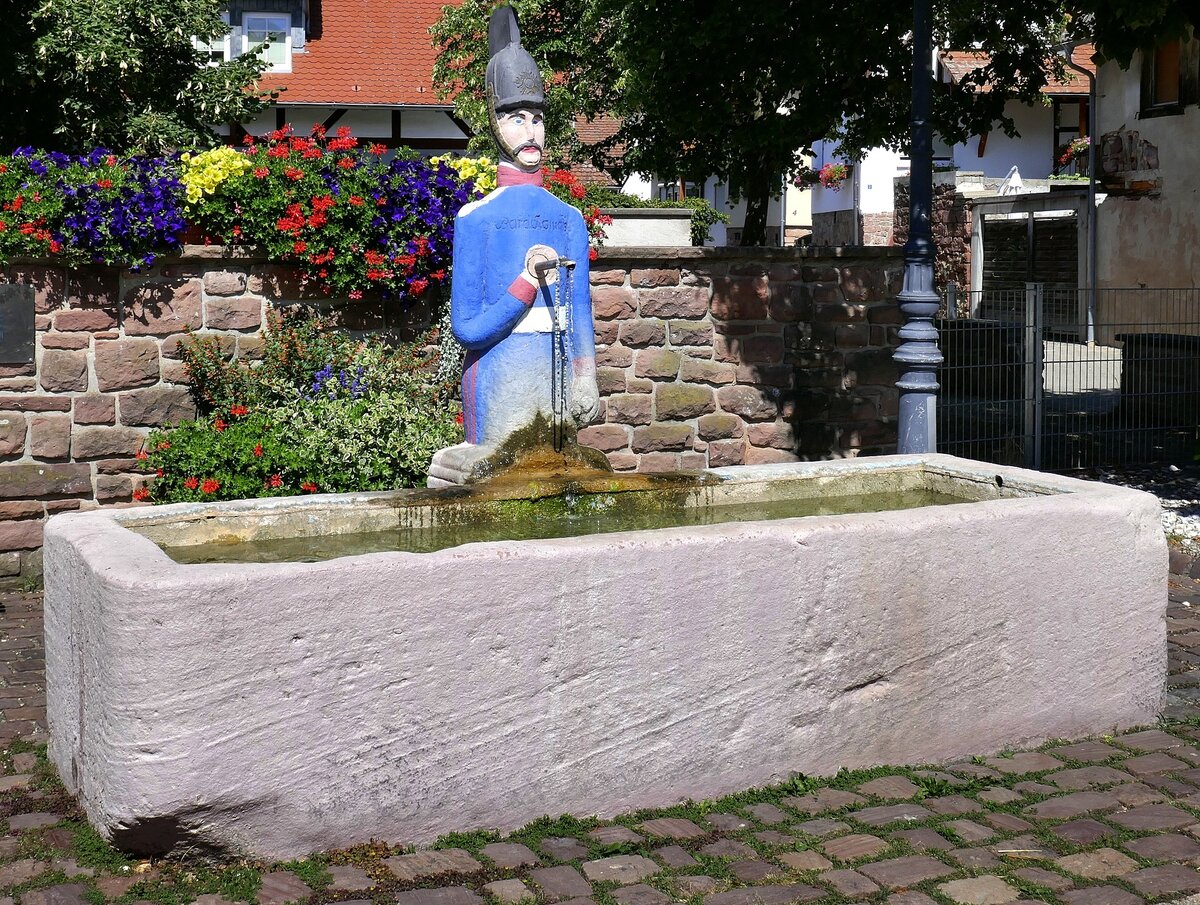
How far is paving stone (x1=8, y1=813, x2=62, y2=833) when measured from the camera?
428cm

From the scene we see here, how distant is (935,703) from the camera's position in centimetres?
489

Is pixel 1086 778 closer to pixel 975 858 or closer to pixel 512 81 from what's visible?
pixel 975 858

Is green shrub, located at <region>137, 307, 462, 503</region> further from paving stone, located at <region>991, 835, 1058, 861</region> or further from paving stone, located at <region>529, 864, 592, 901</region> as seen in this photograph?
paving stone, located at <region>991, 835, 1058, 861</region>

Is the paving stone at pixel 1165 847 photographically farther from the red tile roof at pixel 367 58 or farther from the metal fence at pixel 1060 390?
the red tile roof at pixel 367 58

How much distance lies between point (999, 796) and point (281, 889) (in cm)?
227

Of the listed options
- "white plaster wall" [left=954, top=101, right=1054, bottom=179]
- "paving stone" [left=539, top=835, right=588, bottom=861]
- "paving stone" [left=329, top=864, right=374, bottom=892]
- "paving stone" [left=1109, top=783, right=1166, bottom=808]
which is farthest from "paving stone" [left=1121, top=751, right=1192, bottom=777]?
"white plaster wall" [left=954, top=101, right=1054, bottom=179]

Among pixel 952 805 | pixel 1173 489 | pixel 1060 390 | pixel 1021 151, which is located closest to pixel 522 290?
pixel 952 805

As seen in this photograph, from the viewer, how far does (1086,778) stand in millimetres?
4789

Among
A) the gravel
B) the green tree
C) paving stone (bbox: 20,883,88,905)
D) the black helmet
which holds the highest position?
the green tree

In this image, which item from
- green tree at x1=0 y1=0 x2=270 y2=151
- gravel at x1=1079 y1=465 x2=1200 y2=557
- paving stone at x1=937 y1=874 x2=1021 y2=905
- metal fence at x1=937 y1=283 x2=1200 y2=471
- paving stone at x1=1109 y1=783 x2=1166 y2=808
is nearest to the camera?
paving stone at x1=937 y1=874 x2=1021 y2=905

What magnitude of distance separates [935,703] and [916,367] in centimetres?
304

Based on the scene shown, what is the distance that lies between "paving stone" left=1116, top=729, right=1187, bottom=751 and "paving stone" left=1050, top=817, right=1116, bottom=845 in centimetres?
85

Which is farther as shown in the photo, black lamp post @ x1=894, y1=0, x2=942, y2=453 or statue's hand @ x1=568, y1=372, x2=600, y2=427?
black lamp post @ x1=894, y1=0, x2=942, y2=453

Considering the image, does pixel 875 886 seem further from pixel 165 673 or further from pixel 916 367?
pixel 916 367
